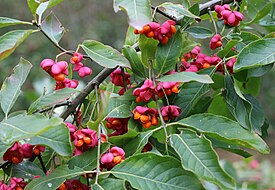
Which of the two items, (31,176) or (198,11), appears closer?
(31,176)

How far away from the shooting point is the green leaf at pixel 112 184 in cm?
73

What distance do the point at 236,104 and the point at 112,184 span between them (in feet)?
0.99

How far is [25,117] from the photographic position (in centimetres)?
72

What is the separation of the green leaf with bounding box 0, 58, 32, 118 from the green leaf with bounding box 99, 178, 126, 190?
261mm

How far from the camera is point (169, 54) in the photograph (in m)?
0.88

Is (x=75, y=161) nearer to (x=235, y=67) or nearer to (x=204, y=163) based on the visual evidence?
(x=204, y=163)

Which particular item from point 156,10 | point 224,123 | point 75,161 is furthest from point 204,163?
point 156,10

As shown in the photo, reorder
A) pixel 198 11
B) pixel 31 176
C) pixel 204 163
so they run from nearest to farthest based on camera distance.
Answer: pixel 204 163
pixel 31 176
pixel 198 11

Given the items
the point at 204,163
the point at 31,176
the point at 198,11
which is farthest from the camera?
the point at 198,11

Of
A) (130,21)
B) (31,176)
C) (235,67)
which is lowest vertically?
(31,176)

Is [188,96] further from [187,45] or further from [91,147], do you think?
[91,147]

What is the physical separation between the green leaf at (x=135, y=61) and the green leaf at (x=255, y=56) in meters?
0.16

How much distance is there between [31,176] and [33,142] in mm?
103

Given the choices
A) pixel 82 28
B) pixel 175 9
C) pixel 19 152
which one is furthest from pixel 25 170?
pixel 82 28
